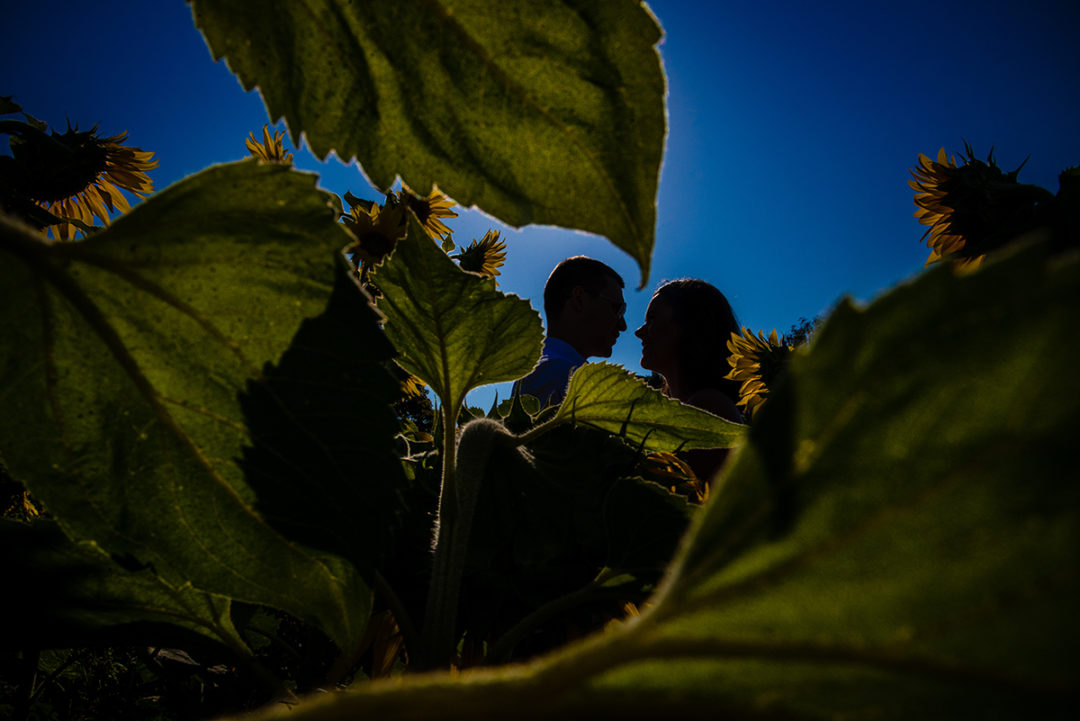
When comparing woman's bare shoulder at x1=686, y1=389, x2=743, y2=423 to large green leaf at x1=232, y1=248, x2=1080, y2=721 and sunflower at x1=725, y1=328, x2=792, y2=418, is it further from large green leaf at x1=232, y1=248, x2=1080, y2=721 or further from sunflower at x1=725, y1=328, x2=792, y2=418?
large green leaf at x1=232, y1=248, x2=1080, y2=721

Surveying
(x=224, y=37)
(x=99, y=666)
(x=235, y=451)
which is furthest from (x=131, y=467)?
(x=99, y=666)

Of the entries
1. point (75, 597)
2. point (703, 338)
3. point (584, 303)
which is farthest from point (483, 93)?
point (584, 303)

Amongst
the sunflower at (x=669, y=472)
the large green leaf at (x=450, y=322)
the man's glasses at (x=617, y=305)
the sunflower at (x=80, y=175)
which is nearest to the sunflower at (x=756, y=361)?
the man's glasses at (x=617, y=305)

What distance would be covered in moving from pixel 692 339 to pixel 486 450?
9.39 ft

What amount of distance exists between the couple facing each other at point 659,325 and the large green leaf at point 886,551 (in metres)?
2.55

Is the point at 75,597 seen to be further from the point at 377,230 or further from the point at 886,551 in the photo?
the point at 377,230

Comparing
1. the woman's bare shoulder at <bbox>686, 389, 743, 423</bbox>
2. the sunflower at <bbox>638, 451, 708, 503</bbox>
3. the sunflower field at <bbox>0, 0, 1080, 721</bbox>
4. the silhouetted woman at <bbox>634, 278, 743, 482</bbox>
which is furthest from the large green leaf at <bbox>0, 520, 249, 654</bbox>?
the silhouetted woman at <bbox>634, 278, 743, 482</bbox>

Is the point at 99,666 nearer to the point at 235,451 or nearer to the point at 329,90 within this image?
the point at 235,451

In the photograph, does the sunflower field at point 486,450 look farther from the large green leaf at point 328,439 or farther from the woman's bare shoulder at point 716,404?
the woman's bare shoulder at point 716,404

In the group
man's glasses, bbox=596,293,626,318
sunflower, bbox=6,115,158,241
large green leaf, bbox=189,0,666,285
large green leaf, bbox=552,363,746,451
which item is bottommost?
large green leaf, bbox=552,363,746,451

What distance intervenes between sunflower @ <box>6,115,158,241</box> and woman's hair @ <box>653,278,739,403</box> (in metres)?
2.45

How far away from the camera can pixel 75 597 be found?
46cm

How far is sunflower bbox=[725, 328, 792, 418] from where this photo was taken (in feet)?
8.29

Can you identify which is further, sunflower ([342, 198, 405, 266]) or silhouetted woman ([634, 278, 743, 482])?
silhouetted woman ([634, 278, 743, 482])
